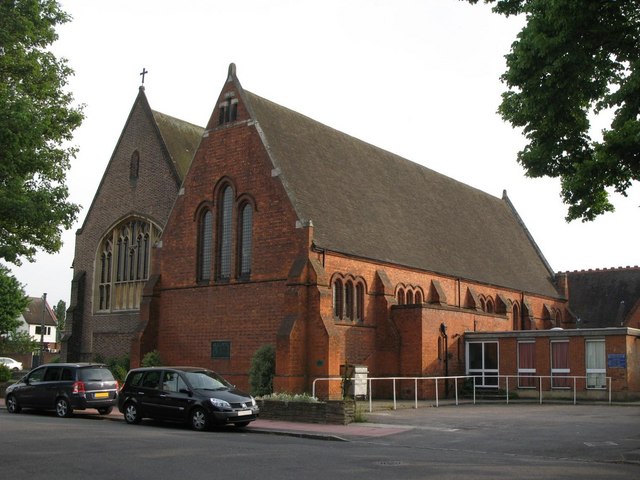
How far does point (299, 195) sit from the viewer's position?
29.0 meters

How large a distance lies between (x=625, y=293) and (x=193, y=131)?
32727 millimetres

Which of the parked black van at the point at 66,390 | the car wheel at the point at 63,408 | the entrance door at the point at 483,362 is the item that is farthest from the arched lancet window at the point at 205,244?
the entrance door at the point at 483,362

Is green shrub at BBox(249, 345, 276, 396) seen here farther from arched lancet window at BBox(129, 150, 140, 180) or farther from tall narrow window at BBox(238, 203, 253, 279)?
arched lancet window at BBox(129, 150, 140, 180)

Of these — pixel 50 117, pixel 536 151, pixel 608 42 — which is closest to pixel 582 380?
pixel 536 151

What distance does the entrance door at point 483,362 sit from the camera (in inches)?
1330

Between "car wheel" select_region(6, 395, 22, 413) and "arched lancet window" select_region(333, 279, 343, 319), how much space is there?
39.1 ft

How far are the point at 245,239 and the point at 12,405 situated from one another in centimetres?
1060

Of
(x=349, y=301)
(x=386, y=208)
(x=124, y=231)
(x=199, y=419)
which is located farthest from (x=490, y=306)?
(x=199, y=419)

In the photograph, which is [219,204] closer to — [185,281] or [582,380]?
[185,281]

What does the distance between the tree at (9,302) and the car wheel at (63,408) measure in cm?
4087

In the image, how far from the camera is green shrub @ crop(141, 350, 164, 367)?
30141 millimetres

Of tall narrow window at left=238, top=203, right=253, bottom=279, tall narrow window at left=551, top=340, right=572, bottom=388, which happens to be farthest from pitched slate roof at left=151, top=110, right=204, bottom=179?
tall narrow window at left=551, top=340, right=572, bottom=388

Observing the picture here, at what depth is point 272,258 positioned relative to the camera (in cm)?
2811

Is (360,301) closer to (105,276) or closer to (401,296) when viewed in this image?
(401,296)
